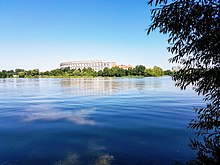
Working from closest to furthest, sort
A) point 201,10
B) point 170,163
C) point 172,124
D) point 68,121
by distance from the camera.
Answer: point 201,10
point 170,163
point 172,124
point 68,121

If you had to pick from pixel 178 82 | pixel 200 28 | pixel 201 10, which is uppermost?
pixel 201 10

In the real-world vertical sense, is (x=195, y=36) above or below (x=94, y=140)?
above

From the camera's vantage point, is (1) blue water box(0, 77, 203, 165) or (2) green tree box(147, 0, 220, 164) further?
(1) blue water box(0, 77, 203, 165)

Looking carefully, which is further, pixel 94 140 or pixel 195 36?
pixel 94 140

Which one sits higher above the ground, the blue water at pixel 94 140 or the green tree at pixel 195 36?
the green tree at pixel 195 36

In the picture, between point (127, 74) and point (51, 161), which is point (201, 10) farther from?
point (127, 74)

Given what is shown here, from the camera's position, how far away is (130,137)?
9445 millimetres

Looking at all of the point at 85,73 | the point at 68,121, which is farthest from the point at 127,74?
the point at 68,121

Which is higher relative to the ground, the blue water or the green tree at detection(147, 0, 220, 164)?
the green tree at detection(147, 0, 220, 164)

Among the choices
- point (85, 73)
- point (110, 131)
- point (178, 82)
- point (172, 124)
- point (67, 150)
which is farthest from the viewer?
point (85, 73)

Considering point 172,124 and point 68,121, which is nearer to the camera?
point 172,124

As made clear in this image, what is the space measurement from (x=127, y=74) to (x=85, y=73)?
41.9 metres

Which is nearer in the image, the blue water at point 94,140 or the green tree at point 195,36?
the green tree at point 195,36

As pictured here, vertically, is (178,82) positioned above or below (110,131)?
above
